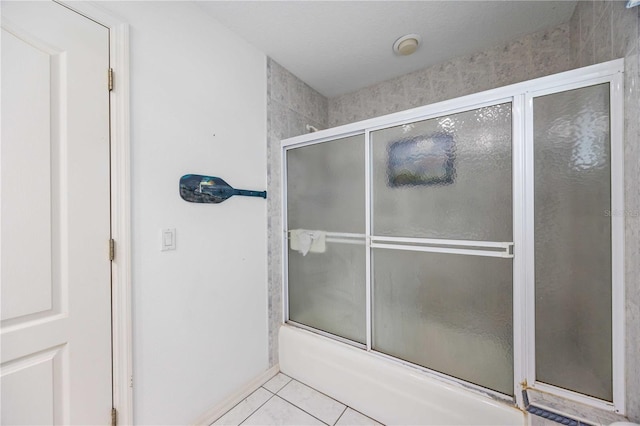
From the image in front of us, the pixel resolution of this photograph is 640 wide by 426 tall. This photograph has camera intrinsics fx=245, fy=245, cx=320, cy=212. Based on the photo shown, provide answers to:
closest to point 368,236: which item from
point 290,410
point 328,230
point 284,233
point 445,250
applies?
point 328,230

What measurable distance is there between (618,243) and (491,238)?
1.34 feet

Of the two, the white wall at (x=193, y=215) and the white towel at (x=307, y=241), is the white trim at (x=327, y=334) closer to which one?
the white wall at (x=193, y=215)

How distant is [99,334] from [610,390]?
215cm

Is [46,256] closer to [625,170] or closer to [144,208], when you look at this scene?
[144,208]

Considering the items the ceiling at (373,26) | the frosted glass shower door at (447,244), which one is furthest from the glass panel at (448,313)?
the ceiling at (373,26)

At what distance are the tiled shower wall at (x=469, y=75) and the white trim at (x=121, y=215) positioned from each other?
5.96ft

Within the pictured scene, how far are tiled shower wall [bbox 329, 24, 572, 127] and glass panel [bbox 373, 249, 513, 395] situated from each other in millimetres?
1367

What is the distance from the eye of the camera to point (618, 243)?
96 centimetres

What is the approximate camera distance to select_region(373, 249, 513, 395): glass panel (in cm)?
120

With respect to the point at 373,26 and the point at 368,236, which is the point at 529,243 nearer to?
the point at 368,236

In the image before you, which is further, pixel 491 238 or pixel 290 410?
pixel 290 410

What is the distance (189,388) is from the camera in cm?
135

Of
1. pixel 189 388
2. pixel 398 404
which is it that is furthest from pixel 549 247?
pixel 189 388

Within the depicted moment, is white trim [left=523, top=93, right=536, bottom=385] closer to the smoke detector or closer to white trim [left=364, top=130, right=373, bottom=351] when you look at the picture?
white trim [left=364, top=130, right=373, bottom=351]
